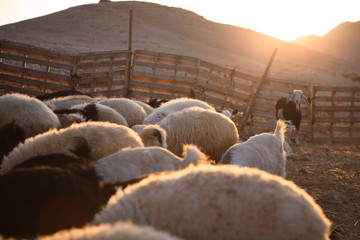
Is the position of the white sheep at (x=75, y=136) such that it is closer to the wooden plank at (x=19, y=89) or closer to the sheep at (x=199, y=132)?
the sheep at (x=199, y=132)

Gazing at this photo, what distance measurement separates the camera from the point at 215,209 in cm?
146

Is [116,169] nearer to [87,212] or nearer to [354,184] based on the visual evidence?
[87,212]

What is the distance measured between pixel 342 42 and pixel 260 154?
132 meters

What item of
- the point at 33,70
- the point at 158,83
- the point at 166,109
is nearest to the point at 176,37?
→ the point at 158,83

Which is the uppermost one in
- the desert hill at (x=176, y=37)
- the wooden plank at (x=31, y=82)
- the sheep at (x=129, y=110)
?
the desert hill at (x=176, y=37)

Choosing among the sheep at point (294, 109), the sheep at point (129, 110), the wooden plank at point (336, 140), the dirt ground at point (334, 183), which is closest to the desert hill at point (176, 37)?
the wooden plank at point (336, 140)

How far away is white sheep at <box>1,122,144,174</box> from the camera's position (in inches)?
116

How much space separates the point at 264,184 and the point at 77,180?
985 millimetres

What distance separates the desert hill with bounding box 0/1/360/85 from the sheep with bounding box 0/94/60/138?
42.3 m

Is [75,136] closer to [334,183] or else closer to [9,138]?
[9,138]

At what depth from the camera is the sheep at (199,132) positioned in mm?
4891

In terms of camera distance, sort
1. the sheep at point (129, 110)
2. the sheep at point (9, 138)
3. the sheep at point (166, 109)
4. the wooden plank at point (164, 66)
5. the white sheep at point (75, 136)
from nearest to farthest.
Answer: the white sheep at point (75, 136) < the sheep at point (9, 138) < the sheep at point (166, 109) < the sheep at point (129, 110) < the wooden plank at point (164, 66)

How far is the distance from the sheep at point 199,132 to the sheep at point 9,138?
6.75 ft

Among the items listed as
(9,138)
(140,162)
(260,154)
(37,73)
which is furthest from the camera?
(37,73)
